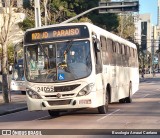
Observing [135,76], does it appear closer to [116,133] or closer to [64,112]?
[64,112]

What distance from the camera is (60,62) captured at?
48.2ft

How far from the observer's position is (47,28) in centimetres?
1537

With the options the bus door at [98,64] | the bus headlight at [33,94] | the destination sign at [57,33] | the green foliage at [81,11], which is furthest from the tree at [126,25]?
the bus headlight at [33,94]

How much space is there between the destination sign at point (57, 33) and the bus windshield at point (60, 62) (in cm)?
22

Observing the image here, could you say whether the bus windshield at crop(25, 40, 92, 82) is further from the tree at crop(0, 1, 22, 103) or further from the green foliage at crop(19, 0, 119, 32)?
the green foliage at crop(19, 0, 119, 32)

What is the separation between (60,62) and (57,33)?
1.16 m

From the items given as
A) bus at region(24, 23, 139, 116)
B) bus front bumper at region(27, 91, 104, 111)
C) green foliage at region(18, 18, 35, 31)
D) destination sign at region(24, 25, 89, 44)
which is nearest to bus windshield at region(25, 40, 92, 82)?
bus at region(24, 23, 139, 116)

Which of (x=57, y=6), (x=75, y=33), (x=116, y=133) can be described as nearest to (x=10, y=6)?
(x=75, y=33)

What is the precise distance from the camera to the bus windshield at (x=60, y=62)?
14.6 meters

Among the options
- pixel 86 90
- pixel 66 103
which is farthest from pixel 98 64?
pixel 66 103

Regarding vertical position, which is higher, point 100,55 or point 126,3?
point 126,3

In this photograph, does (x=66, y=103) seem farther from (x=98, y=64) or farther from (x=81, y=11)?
(x=81, y=11)

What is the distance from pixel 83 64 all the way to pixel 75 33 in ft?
3.86

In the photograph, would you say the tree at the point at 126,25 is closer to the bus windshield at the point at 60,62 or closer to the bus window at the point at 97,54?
Answer: the bus window at the point at 97,54
